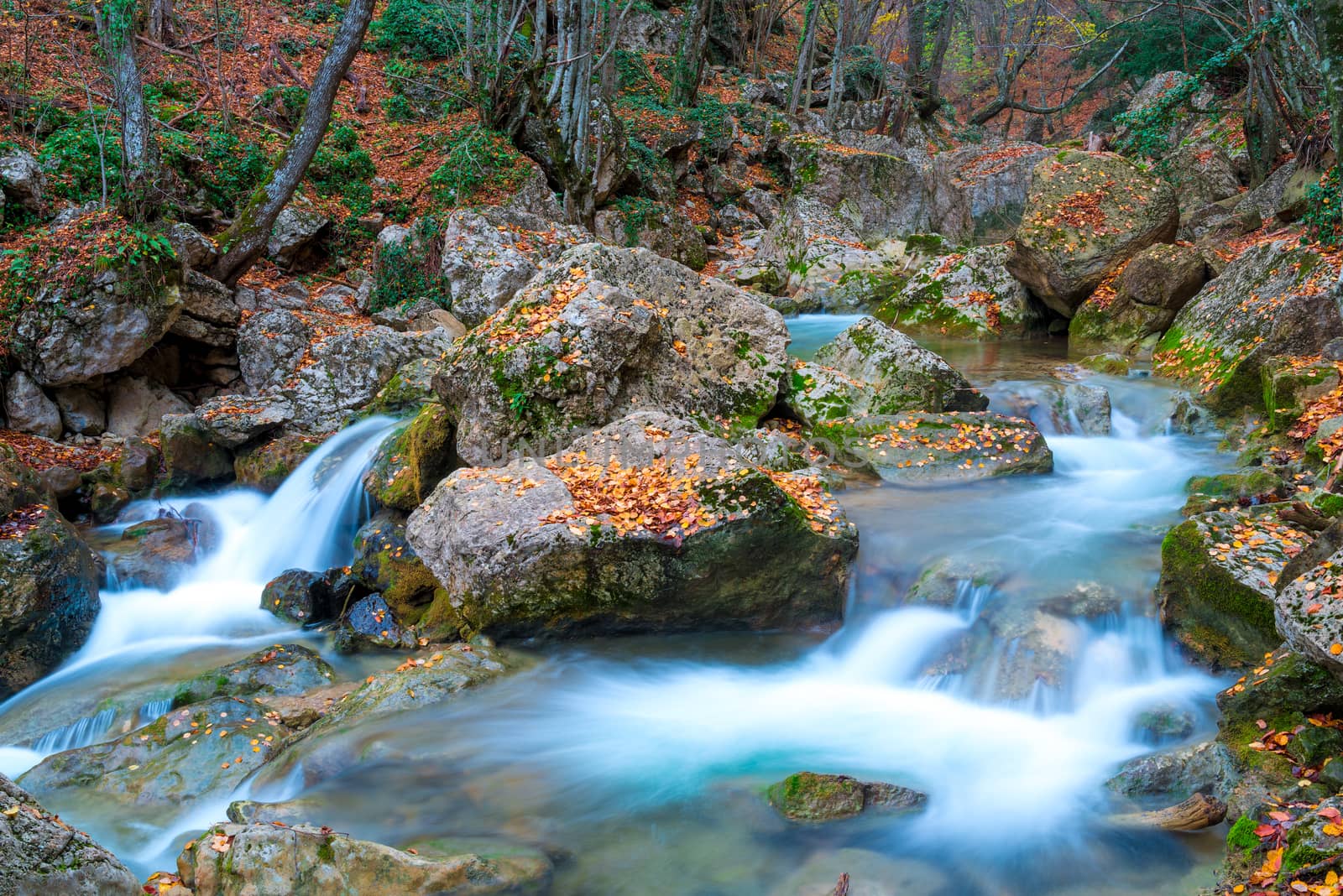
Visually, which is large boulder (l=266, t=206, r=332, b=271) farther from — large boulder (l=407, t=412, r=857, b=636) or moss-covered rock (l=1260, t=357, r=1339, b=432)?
moss-covered rock (l=1260, t=357, r=1339, b=432)

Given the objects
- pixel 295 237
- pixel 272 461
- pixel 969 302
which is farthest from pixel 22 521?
pixel 969 302

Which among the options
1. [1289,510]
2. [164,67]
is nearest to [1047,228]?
[1289,510]

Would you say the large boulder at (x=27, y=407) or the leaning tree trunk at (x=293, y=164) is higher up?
the leaning tree trunk at (x=293, y=164)

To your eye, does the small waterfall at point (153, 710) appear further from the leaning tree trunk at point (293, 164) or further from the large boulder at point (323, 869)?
the leaning tree trunk at point (293, 164)

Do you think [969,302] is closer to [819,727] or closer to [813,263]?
[813,263]

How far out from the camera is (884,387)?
379 inches

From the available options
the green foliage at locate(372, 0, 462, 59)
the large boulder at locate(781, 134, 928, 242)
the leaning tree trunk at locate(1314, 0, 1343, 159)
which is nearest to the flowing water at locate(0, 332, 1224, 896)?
the leaning tree trunk at locate(1314, 0, 1343, 159)

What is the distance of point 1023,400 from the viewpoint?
10070 mm

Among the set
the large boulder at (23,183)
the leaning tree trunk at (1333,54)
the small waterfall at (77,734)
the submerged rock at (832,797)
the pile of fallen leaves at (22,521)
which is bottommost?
the small waterfall at (77,734)

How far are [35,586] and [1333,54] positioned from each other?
9360 mm

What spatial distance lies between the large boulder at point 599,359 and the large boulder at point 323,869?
419 centimetres

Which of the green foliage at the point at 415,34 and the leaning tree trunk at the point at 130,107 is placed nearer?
the leaning tree trunk at the point at 130,107

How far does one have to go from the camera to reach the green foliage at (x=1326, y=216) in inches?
370

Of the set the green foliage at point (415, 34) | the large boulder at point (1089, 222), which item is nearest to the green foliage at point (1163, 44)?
the large boulder at point (1089, 222)
